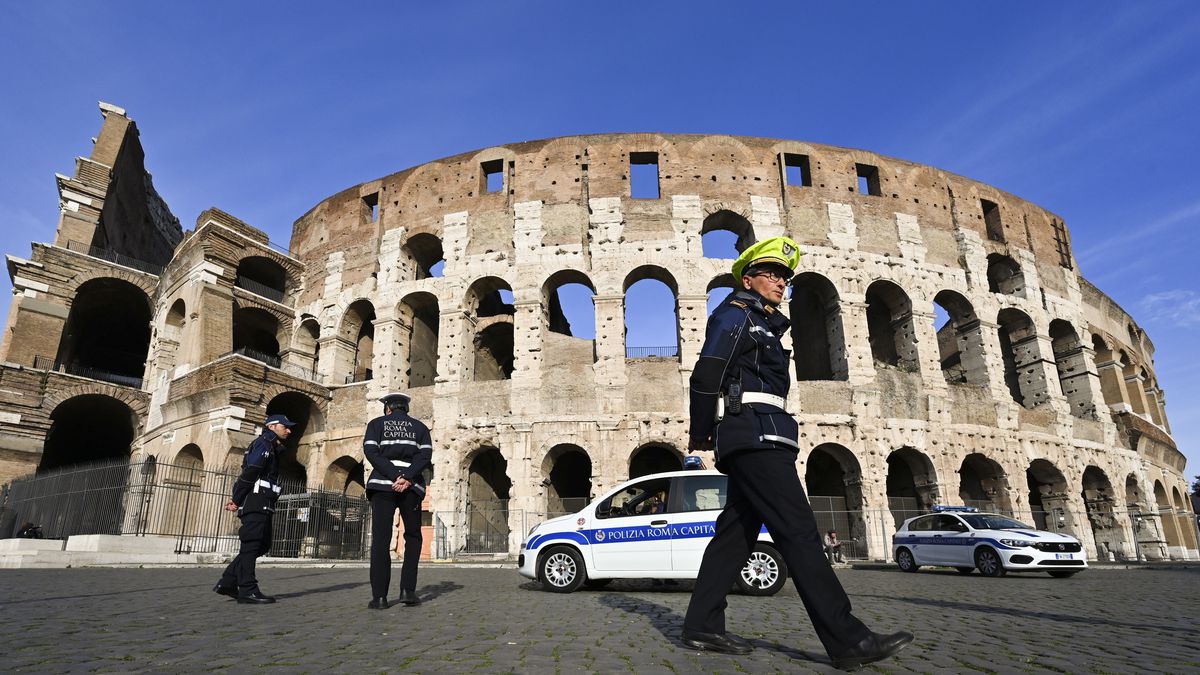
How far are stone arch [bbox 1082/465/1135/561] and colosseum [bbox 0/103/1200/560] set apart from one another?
0.07 meters

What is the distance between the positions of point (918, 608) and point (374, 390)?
680 inches

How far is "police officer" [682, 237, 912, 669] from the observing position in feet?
10.0

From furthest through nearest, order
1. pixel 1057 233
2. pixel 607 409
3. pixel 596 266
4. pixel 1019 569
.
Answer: pixel 1057 233, pixel 596 266, pixel 607 409, pixel 1019 569

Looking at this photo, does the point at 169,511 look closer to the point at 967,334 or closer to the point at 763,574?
the point at 763,574

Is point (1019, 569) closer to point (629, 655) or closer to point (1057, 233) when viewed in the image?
point (629, 655)

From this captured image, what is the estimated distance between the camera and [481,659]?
3.18 meters

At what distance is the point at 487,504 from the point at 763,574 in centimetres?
1398

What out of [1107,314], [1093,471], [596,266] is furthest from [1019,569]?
[1107,314]

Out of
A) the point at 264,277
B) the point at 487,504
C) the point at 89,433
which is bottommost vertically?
the point at 487,504

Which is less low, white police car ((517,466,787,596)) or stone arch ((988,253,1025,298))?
stone arch ((988,253,1025,298))

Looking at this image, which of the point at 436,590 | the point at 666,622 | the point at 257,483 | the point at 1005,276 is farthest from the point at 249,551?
the point at 1005,276

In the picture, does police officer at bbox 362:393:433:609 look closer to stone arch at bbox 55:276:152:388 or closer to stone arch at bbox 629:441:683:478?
stone arch at bbox 629:441:683:478

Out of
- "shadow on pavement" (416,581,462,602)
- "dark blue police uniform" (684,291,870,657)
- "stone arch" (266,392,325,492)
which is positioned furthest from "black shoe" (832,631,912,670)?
"stone arch" (266,392,325,492)

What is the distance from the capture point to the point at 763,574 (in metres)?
7.52
